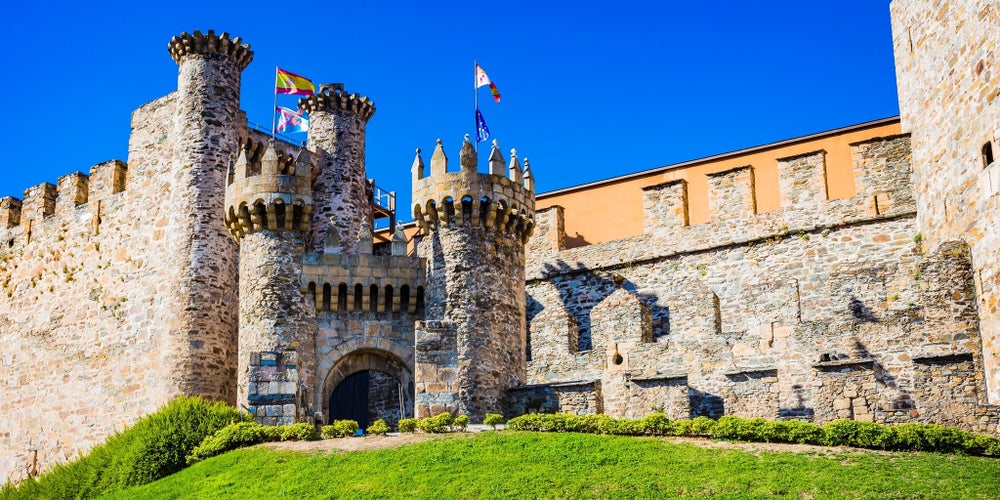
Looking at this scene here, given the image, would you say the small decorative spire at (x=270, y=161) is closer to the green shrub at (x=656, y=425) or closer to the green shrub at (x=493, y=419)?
the green shrub at (x=493, y=419)

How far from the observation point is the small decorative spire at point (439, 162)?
34.4m

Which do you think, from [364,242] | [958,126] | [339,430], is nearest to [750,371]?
[958,126]

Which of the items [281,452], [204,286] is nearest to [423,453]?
[281,452]

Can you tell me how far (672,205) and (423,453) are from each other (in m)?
12.9

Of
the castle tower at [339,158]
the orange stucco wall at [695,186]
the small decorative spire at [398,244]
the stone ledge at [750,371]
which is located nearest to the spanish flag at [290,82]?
the castle tower at [339,158]

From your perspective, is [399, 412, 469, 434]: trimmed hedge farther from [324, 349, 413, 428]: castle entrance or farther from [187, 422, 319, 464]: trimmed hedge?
[324, 349, 413, 428]: castle entrance

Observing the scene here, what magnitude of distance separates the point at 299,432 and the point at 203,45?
14.1 m

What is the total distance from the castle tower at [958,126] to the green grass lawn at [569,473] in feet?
16.6

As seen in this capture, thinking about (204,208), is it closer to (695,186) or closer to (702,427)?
(695,186)

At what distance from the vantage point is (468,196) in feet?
111

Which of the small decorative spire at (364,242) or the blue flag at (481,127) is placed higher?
the blue flag at (481,127)

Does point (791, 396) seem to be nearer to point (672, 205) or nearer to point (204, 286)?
point (672, 205)

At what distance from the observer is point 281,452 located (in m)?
28.9

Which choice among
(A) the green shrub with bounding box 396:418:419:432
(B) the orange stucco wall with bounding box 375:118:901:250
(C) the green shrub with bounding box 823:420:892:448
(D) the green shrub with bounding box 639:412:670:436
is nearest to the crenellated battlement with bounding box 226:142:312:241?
(A) the green shrub with bounding box 396:418:419:432
